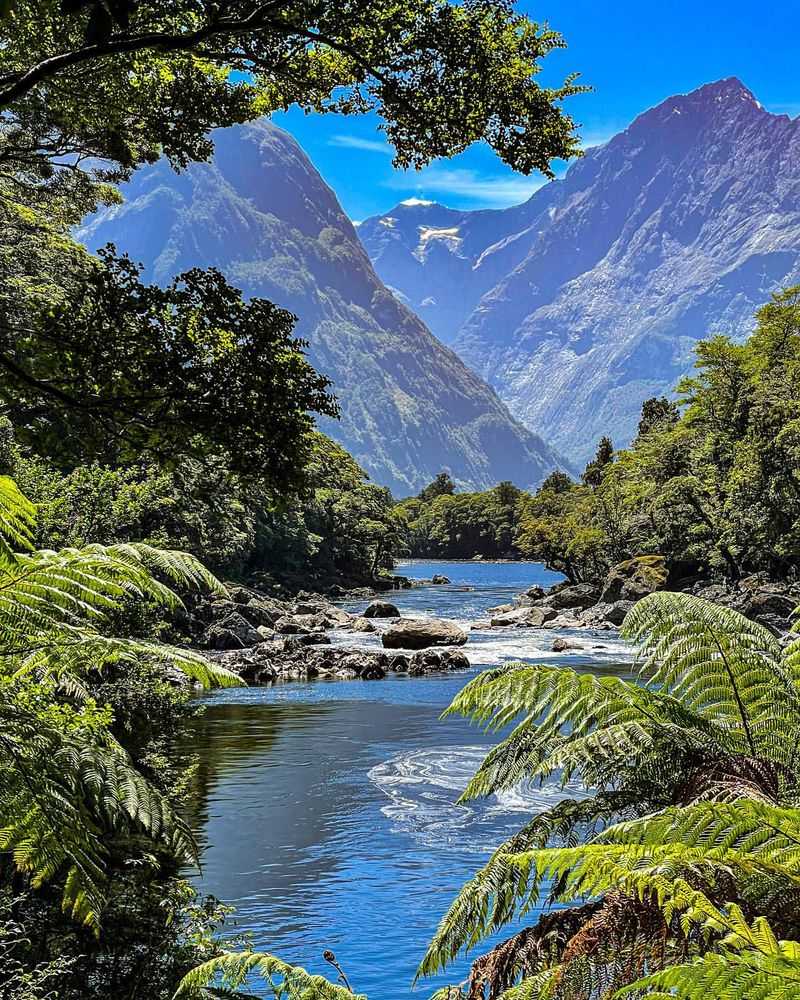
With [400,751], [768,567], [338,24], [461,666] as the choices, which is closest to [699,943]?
[338,24]

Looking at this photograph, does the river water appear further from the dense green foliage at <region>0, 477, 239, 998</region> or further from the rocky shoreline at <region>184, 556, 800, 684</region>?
the rocky shoreline at <region>184, 556, 800, 684</region>

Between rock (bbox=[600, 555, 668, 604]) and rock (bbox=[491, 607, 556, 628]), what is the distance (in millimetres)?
3792

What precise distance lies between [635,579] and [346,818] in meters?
33.8

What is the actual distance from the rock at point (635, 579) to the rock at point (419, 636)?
44.7 ft

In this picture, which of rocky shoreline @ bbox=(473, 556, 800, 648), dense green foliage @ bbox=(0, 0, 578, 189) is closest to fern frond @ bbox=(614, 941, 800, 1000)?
dense green foliage @ bbox=(0, 0, 578, 189)

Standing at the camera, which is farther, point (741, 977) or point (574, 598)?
point (574, 598)

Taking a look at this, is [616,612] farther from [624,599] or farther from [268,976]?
[268,976]

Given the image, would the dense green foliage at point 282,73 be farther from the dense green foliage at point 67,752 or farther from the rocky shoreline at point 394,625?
the rocky shoreline at point 394,625

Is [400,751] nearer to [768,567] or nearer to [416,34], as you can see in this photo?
[416,34]

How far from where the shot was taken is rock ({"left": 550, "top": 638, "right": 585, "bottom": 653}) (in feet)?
98.6

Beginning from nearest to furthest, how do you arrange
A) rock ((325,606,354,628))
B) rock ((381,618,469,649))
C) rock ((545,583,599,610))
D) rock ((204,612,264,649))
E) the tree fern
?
the tree fern, rock ((204,612,264,649)), rock ((381,618,469,649)), rock ((325,606,354,628)), rock ((545,583,599,610))

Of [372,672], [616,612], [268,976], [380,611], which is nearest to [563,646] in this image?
[372,672]

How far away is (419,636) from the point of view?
31516mm

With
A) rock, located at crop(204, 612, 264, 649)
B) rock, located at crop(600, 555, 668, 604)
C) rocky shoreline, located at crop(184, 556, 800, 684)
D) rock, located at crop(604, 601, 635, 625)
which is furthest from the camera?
rock, located at crop(600, 555, 668, 604)
